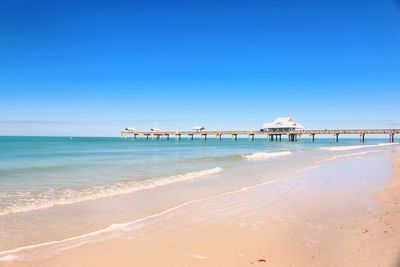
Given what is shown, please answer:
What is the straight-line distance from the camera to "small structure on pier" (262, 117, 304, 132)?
86375mm

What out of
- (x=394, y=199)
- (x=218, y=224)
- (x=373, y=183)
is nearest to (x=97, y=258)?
(x=218, y=224)

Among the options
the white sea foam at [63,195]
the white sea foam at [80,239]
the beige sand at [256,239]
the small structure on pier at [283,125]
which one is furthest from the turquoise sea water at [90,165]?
the small structure on pier at [283,125]

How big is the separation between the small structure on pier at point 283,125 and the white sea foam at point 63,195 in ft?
254

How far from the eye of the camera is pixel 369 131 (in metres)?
76.9

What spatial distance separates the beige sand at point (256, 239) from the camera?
4.61 metres

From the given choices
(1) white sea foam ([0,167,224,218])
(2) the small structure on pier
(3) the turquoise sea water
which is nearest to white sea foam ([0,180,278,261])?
(1) white sea foam ([0,167,224,218])

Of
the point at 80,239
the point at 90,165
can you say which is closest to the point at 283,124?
the point at 90,165

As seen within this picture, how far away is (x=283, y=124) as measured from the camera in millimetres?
87500

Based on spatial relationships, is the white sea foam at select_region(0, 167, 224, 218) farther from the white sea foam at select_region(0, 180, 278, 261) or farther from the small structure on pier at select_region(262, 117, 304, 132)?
the small structure on pier at select_region(262, 117, 304, 132)

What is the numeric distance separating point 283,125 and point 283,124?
0.48 metres

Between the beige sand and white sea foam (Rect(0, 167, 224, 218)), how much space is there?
354 centimetres

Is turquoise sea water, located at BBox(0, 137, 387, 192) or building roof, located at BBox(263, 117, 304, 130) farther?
building roof, located at BBox(263, 117, 304, 130)

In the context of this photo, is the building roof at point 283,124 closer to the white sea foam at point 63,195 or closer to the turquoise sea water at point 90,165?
the turquoise sea water at point 90,165

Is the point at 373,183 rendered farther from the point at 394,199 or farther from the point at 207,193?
the point at 207,193
